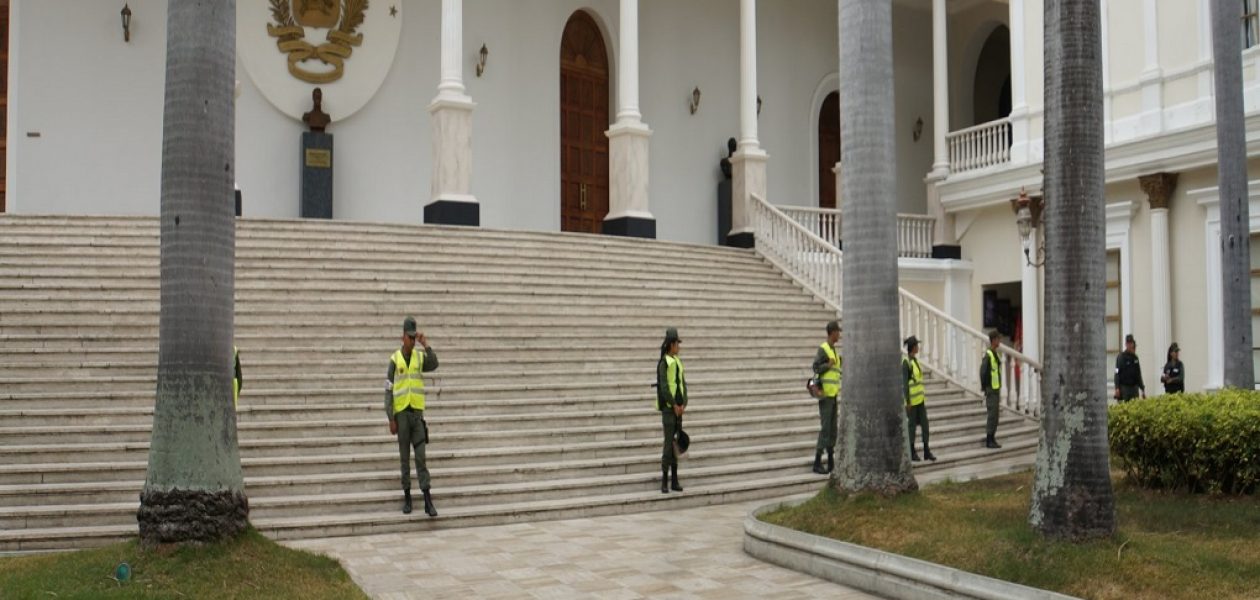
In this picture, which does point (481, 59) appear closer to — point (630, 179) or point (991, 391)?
point (630, 179)

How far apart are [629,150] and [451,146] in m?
3.67

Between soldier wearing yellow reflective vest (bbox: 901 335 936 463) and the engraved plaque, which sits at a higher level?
the engraved plaque

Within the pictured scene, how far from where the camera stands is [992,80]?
29.2 metres

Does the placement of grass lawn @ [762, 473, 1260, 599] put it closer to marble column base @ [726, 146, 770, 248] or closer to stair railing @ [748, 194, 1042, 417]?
stair railing @ [748, 194, 1042, 417]

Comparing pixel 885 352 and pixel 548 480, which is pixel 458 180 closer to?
pixel 548 480

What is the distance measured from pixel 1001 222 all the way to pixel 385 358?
14649 millimetres

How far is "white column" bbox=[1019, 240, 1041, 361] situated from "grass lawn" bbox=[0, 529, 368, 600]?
17158mm

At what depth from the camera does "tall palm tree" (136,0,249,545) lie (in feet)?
21.9

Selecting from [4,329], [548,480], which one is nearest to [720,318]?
[548,480]

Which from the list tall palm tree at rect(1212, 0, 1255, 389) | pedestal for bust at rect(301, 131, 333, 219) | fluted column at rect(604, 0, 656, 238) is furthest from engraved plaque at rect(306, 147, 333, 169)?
tall palm tree at rect(1212, 0, 1255, 389)

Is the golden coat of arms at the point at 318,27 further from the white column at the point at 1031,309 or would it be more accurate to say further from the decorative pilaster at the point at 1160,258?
the decorative pilaster at the point at 1160,258

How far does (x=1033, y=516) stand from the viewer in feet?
24.0

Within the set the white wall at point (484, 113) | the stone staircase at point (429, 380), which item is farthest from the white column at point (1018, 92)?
the stone staircase at point (429, 380)

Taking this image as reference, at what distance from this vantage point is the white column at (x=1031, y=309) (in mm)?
21344
